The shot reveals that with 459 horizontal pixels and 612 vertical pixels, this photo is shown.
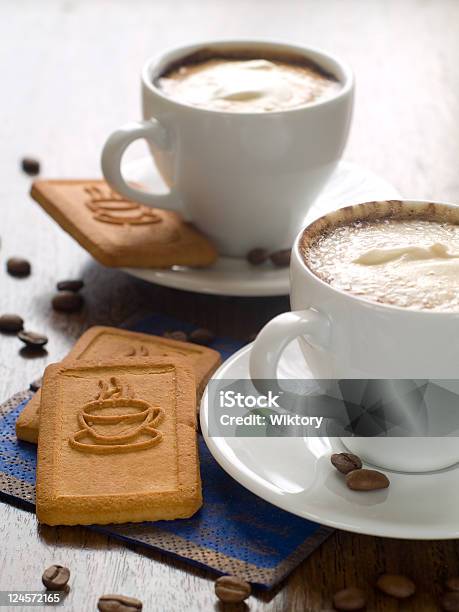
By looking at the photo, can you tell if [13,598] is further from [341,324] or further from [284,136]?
[284,136]

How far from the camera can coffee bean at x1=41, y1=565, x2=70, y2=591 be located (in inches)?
44.6

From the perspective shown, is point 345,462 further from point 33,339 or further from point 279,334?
point 33,339

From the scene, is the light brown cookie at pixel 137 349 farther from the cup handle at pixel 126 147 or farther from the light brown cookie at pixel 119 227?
the cup handle at pixel 126 147

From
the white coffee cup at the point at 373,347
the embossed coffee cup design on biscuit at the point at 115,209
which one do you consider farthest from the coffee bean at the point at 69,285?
the white coffee cup at the point at 373,347

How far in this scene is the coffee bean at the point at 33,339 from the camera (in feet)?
5.41

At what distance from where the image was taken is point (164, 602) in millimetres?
1125

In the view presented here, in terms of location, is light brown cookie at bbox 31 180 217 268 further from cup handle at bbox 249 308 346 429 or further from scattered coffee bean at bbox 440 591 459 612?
scattered coffee bean at bbox 440 591 459 612

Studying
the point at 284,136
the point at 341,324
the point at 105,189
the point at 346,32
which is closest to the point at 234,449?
the point at 341,324

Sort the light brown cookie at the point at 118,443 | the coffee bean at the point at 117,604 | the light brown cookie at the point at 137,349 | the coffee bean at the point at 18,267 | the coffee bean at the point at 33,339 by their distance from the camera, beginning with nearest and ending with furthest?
1. the coffee bean at the point at 117,604
2. the light brown cookie at the point at 118,443
3. the light brown cookie at the point at 137,349
4. the coffee bean at the point at 33,339
5. the coffee bean at the point at 18,267

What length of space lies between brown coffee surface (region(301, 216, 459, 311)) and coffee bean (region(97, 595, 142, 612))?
44 cm

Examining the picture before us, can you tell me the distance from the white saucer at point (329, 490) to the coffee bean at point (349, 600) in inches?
2.8

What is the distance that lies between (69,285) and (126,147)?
0.90ft

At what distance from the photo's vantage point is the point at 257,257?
185 cm

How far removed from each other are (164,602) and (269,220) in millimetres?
909
